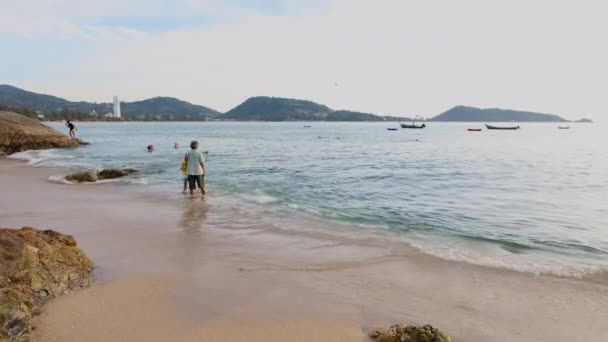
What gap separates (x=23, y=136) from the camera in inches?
1390

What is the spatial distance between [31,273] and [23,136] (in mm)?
36249

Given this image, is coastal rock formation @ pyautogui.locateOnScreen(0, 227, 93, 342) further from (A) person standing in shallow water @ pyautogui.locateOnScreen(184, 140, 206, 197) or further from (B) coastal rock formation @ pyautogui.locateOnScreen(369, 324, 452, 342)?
(A) person standing in shallow water @ pyautogui.locateOnScreen(184, 140, 206, 197)

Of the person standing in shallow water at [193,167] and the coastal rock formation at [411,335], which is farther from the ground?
the person standing in shallow water at [193,167]

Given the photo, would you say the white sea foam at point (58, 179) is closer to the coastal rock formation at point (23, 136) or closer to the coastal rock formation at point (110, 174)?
the coastal rock formation at point (110, 174)

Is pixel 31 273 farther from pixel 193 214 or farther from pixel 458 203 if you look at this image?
pixel 458 203

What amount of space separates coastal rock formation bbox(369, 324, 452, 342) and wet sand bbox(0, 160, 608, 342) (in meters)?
0.28

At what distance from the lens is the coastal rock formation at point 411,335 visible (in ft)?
14.9

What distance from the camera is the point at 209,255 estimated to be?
7.83m

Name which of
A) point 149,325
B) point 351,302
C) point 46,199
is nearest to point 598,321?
point 351,302

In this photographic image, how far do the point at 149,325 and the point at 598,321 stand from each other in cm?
558

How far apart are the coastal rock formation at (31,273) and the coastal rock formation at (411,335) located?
3.74 metres

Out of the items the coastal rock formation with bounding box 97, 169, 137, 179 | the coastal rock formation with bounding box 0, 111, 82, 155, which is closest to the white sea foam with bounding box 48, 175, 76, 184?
the coastal rock formation with bounding box 97, 169, 137, 179

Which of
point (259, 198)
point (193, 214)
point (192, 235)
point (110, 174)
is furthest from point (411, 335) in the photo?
point (110, 174)

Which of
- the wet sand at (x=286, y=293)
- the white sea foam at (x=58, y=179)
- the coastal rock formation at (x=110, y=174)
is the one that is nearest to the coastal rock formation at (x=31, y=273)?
the wet sand at (x=286, y=293)
